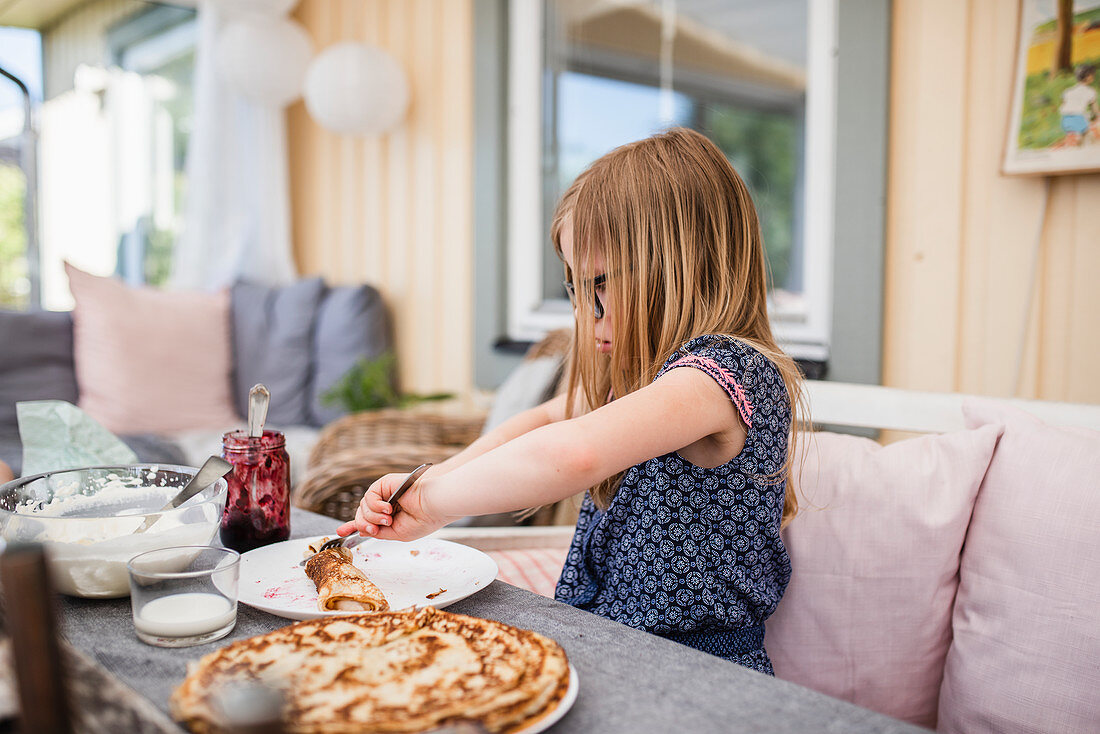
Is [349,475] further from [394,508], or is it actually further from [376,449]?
[394,508]

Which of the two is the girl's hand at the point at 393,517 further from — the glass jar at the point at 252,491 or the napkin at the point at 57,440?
the napkin at the point at 57,440

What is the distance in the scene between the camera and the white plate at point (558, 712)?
619 mm

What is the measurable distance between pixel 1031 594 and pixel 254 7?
3119mm

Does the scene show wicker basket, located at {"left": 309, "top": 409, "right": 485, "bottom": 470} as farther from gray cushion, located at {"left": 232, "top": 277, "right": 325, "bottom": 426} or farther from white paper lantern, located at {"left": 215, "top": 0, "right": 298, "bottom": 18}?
white paper lantern, located at {"left": 215, "top": 0, "right": 298, "bottom": 18}

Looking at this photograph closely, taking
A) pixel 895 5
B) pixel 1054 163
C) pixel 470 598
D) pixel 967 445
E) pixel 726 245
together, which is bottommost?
pixel 470 598

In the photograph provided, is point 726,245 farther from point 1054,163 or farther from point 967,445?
point 1054,163

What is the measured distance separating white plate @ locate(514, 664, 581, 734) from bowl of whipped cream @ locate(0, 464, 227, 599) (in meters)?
0.49

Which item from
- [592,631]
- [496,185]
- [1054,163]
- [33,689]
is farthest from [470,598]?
[496,185]

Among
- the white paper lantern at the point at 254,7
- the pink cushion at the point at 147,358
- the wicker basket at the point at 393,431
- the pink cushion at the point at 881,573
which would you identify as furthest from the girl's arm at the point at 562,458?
the white paper lantern at the point at 254,7

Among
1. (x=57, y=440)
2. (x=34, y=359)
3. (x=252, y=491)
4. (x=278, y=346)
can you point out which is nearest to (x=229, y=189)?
(x=278, y=346)

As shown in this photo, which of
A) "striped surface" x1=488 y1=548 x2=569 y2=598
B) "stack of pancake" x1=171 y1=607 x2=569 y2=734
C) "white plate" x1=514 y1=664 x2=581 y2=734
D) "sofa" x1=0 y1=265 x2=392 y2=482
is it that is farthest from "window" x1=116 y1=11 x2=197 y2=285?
"white plate" x1=514 y1=664 x2=581 y2=734

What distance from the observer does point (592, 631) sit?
2.79ft

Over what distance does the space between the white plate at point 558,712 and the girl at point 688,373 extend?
388mm

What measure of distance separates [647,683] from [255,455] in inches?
24.3
